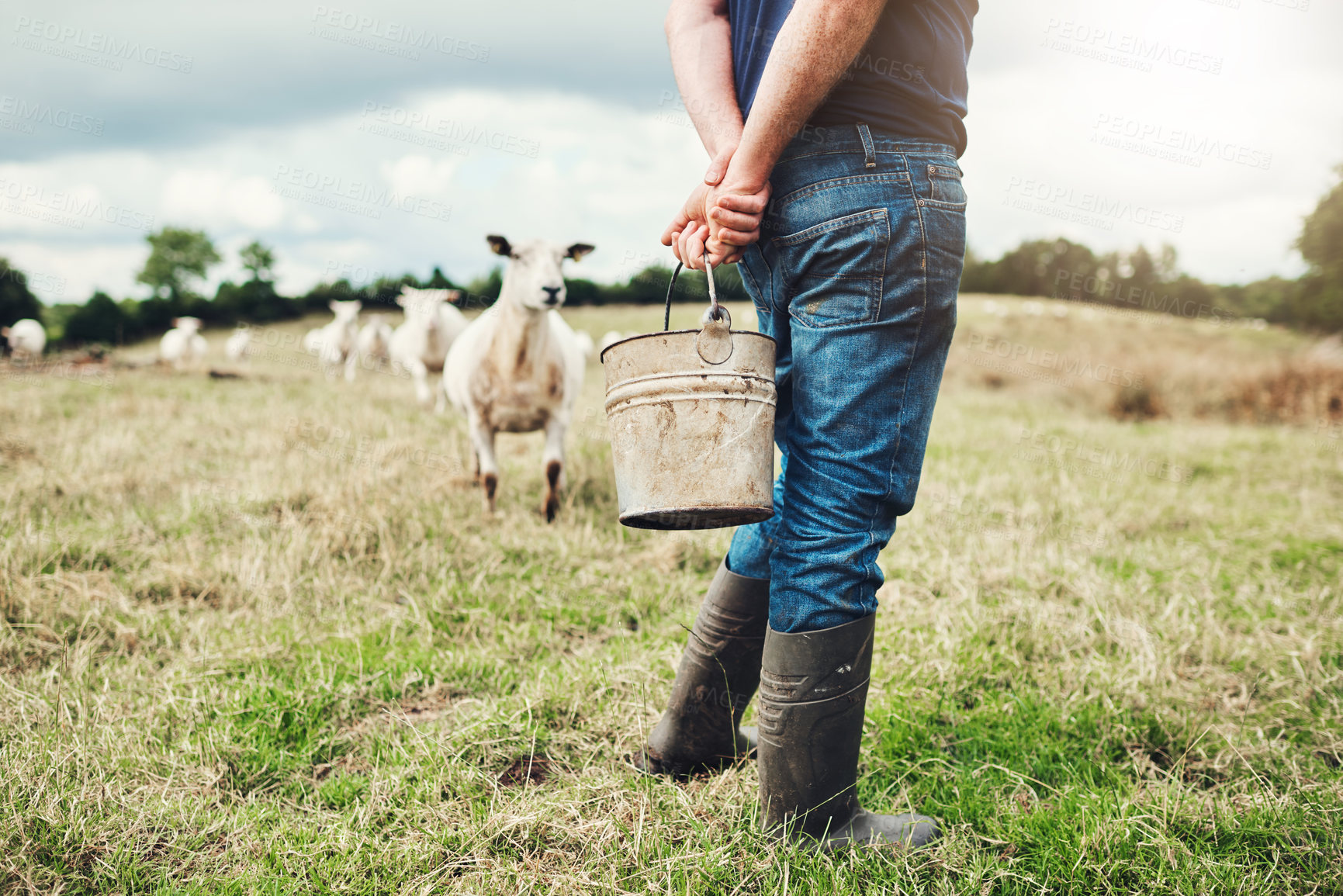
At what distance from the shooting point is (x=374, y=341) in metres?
16.4

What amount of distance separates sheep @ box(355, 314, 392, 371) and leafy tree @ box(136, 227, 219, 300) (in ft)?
Result: 185

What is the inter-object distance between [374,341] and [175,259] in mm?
59795

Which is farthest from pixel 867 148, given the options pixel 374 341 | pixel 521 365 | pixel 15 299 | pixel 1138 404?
pixel 15 299

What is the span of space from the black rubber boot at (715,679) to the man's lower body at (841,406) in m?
0.25

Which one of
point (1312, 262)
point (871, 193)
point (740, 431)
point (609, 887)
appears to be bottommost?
point (609, 887)

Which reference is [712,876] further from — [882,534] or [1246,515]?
[1246,515]

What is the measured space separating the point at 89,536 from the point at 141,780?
8.15 ft

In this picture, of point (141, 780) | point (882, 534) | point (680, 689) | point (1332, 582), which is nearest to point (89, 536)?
point (141, 780)

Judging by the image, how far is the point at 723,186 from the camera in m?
1.65

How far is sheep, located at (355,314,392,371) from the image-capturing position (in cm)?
1638

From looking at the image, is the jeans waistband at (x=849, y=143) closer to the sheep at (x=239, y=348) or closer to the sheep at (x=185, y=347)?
the sheep at (x=185, y=347)

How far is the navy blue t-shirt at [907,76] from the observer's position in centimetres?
163

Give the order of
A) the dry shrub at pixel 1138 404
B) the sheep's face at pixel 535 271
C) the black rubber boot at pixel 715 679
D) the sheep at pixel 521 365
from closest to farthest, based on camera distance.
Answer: the black rubber boot at pixel 715 679
the sheep's face at pixel 535 271
the sheep at pixel 521 365
the dry shrub at pixel 1138 404

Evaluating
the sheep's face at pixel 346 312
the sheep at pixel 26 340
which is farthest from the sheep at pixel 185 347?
the sheep's face at pixel 346 312
